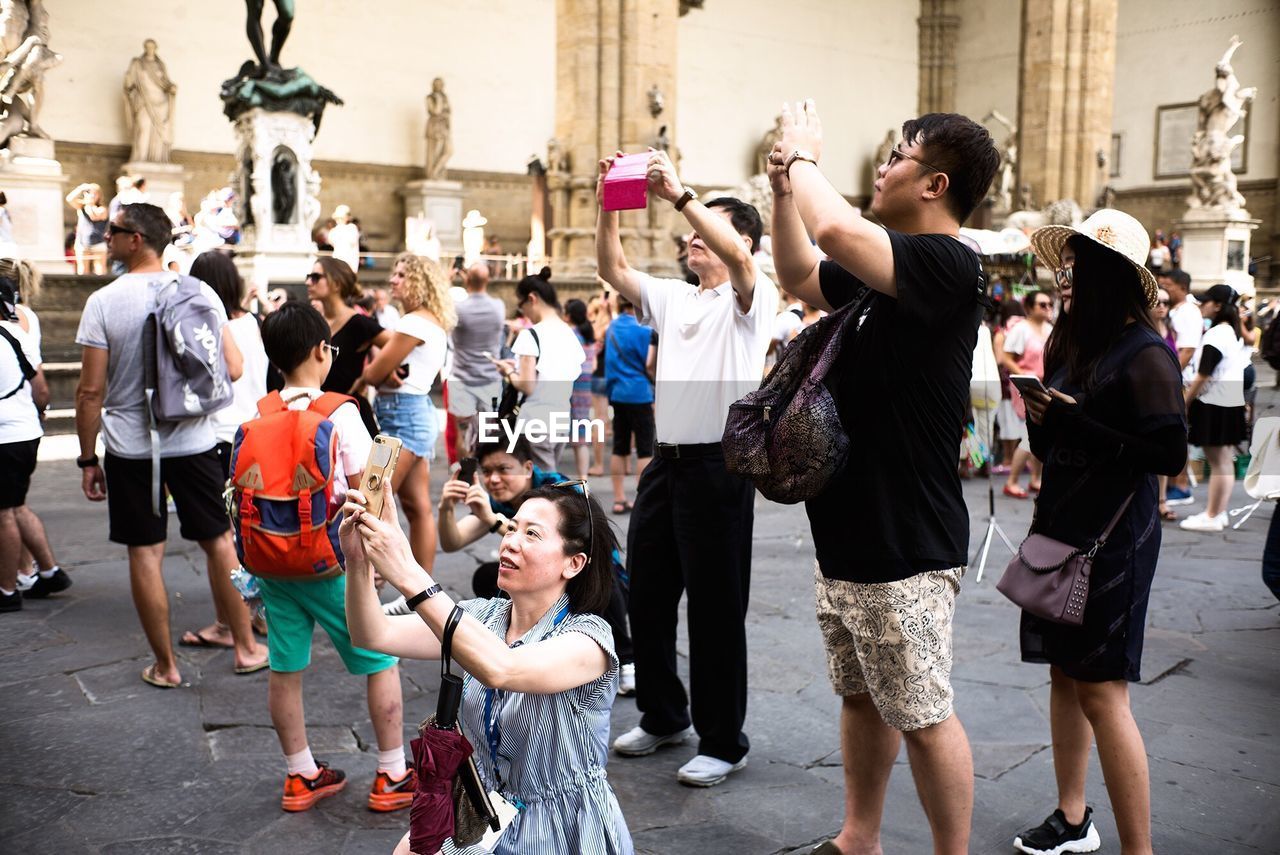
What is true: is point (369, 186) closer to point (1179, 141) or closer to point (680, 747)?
point (1179, 141)

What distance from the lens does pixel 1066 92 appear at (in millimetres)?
20484

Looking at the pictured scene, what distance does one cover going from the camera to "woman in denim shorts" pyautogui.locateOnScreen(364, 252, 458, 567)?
542 cm

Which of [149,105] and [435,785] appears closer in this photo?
[435,785]

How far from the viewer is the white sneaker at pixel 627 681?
441cm

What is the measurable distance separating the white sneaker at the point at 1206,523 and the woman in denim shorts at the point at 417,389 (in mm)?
5109

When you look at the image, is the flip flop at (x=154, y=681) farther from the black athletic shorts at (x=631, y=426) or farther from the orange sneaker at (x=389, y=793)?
the black athletic shorts at (x=631, y=426)

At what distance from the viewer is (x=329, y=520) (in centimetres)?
330

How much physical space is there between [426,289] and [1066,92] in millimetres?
18066

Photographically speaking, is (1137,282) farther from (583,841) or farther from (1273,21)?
(1273,21)

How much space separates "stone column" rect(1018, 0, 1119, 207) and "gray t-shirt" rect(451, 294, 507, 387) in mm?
15903

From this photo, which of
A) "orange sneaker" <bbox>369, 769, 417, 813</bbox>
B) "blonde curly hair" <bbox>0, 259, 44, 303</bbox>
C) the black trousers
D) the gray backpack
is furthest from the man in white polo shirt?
"blonde curly hair" <bbox>0, 259, 44, 303</bbox>

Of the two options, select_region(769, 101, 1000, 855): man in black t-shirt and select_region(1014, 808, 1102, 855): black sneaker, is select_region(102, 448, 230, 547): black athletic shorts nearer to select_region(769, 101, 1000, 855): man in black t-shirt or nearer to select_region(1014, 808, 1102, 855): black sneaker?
select_region(769, 101, 1000, 855): man in black t-shirt

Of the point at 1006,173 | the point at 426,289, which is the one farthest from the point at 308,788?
the point at 1006,173

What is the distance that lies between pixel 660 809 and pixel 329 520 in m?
1.28
